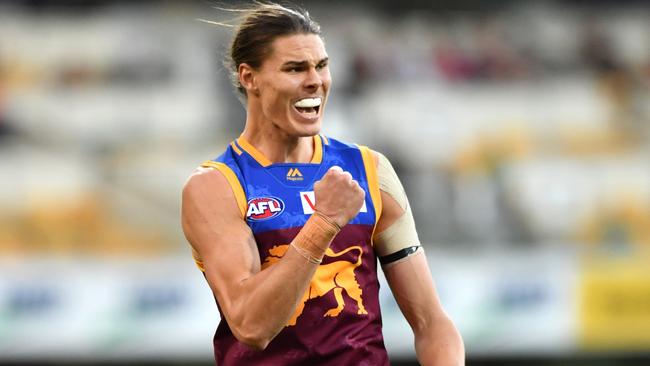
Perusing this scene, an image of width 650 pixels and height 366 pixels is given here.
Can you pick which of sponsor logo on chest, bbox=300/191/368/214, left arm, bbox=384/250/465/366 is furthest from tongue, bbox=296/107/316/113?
left arm, bbox=384/250/465/366

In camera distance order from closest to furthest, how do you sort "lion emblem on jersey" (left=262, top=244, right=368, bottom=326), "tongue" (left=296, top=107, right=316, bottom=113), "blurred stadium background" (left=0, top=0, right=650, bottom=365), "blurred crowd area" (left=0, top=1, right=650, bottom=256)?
"lion emblem on jersey" (left=262, top=244, right=368, bottom=326), "tongue" (left=296, top=107, right=316, bottom=113), "blurred stadium background" (left=0, top=0, right=650, bottom=365), "blurred crowd area" (left=0, top=1, right=650, bottom=256)

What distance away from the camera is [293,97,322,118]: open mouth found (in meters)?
3.85

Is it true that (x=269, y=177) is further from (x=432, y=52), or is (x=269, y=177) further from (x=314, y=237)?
(x=432, y=52)

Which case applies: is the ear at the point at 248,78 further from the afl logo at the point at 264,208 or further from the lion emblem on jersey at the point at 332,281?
the lion emblem on jersey at the point at 332,281

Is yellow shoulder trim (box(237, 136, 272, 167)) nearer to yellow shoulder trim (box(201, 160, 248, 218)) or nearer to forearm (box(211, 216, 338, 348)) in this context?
yellow shoulder trim (box(201, 160, 248, 218))

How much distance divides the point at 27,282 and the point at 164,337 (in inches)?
51.3

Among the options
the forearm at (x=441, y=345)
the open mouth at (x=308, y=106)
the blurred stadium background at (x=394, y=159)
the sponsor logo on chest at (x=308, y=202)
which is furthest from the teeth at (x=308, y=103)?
the blurred stadium background at (x=394, y=159)

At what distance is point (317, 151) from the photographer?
13.3 feet

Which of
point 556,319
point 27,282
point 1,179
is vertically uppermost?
point 1,179

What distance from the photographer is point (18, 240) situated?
1070 cm

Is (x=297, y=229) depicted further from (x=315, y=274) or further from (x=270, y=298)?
(x=270, y=298)

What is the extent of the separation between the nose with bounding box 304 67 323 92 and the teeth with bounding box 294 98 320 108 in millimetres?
34

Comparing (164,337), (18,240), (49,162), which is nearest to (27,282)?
(18,240)

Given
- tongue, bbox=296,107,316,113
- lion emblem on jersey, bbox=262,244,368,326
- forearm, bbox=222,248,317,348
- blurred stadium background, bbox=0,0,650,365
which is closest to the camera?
forearm, bbox=222,248,317,348
